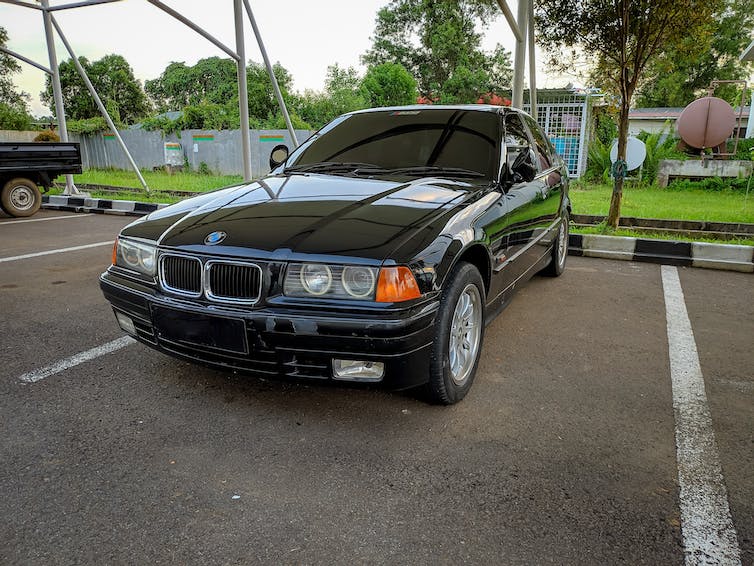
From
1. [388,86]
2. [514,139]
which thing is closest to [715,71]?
[388,86]

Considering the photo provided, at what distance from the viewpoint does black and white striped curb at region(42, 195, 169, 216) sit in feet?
30.9

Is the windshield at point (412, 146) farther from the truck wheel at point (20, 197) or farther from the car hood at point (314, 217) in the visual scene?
the truck wheel at point (20, 197)

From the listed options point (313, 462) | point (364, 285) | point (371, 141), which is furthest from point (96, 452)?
point (371, 141)

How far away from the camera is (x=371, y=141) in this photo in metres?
3.67

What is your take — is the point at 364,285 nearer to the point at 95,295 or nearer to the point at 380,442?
the point at 380,442

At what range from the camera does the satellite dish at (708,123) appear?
13.6 meters

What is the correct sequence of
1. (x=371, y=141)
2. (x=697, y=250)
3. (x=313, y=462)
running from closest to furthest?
(x=313, y=462)
(x=371, y=141)
(x=697, y=250)

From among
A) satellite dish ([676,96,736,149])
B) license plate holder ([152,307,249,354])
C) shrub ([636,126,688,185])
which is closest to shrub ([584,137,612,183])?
shrub ([636,126,688,185])

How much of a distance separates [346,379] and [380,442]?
32 cm

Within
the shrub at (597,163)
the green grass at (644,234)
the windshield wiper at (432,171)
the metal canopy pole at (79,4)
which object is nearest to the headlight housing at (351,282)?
the windshield wiper at (432,171)

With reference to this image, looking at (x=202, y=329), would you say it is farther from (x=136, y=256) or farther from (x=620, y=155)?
(x=620, y=155)

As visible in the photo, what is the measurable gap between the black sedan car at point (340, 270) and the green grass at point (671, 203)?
6.05 m

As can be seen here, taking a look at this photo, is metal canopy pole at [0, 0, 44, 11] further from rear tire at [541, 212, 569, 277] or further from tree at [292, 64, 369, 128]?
tree at [292, 64, 369, 128]

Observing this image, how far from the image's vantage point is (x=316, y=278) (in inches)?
89.2
